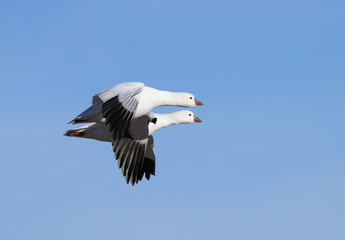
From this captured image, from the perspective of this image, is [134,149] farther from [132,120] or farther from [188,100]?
[188,100]

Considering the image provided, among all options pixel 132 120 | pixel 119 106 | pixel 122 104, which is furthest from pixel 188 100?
pixel 119 106

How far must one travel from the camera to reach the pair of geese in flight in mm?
16625

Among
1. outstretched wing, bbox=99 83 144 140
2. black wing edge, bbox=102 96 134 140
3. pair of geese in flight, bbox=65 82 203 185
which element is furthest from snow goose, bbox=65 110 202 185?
black wing edge, bbox=102 96 134 140

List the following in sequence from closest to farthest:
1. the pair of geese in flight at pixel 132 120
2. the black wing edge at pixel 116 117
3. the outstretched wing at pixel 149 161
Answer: the black wing edge at pixel 116 117 < the pair of geese in flight at pixel 132 120 < the outstretched wing at pixel 149 161

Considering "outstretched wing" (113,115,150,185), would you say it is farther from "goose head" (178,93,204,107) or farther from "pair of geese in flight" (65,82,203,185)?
"goose head" (178,93,204,107)

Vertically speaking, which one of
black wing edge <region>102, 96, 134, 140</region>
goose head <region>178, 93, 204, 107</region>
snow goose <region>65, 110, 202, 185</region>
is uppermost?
goose head <region>178, 93, 204, 107</region>

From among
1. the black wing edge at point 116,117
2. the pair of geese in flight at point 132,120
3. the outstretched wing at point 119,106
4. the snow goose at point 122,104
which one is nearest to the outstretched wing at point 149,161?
the pair of geese in flight at point 132,120

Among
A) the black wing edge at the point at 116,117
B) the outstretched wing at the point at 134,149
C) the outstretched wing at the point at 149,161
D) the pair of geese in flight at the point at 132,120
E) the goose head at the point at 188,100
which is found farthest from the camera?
the outstretched wing at the point at 149,161

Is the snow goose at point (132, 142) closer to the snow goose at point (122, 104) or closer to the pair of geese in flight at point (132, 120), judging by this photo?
the pair of geese in flight at point (132, 120)

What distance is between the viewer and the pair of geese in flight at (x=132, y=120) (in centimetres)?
1662

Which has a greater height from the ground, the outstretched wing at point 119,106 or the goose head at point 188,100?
the goose head at point 188,100

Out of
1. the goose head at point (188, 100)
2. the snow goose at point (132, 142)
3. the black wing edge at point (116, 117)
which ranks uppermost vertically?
the goose head at point (188, 100)

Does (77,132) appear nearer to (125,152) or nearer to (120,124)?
(125,152)

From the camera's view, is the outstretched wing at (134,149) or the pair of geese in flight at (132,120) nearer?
the pair of geese in flight at (132,120)
